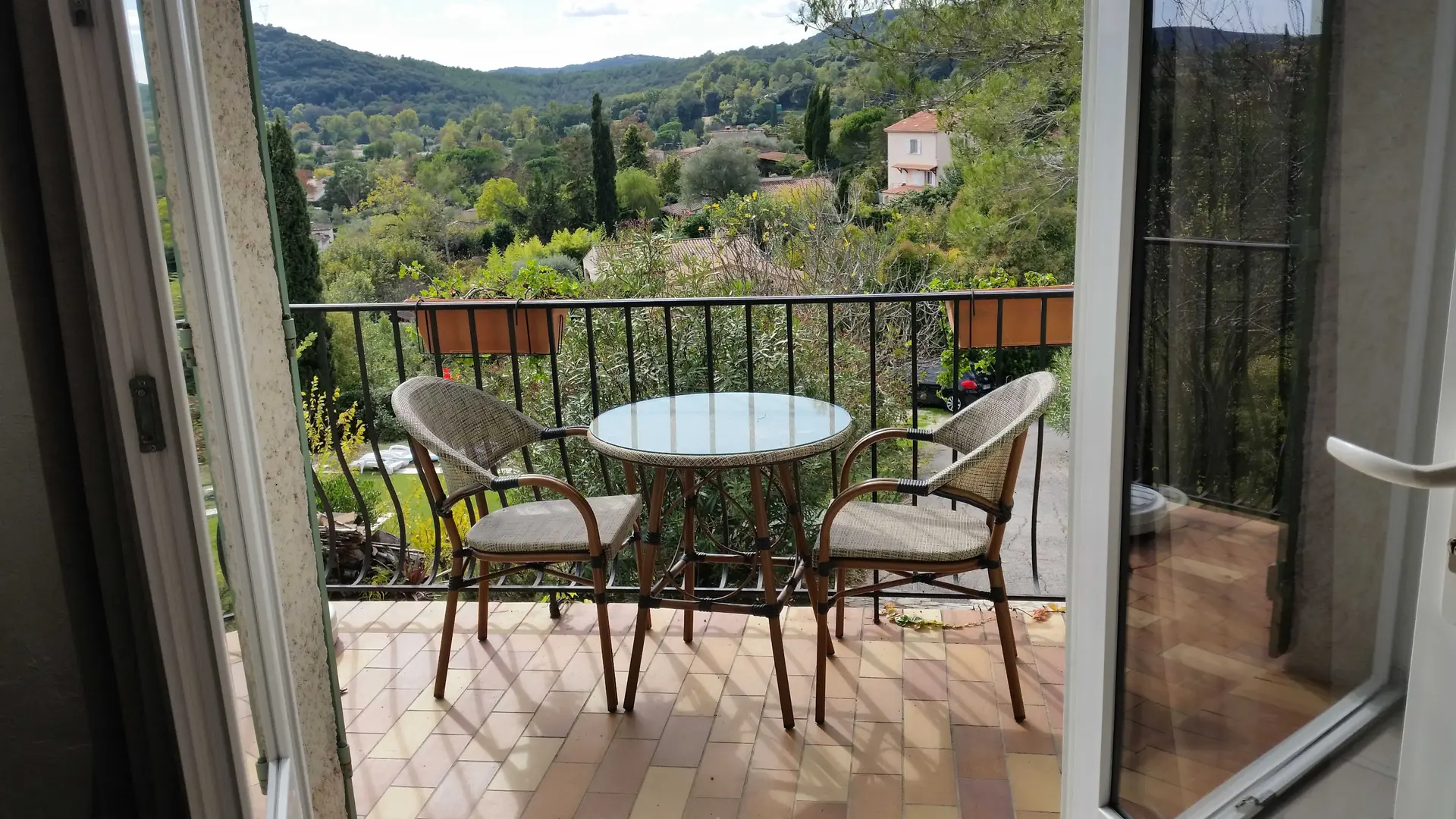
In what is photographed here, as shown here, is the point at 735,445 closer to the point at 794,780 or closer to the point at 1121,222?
the point at 794,780

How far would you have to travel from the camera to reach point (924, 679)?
2682 mm

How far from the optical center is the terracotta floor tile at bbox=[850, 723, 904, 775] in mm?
2303

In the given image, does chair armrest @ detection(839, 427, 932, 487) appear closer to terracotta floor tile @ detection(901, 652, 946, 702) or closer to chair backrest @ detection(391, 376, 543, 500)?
terracotta floor tile @ detection(901, 652, 946, 702)

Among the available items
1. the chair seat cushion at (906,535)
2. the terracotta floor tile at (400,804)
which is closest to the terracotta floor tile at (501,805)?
the terracotta floor tile at (400,804)

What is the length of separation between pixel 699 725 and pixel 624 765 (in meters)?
0.24

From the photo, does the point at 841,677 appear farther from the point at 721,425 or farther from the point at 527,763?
the point at 527,763

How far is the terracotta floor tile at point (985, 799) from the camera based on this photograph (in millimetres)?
2119

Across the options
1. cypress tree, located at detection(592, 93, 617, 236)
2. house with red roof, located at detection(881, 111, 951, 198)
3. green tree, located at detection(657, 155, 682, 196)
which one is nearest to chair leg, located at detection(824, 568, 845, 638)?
house with red roof, located at detection(881, 111, 951, 198)

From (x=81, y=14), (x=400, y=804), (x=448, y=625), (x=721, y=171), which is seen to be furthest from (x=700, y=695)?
(x=721, y=171)

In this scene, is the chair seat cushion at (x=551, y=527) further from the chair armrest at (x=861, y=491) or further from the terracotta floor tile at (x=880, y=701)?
the terracotta floor tile at (x=880, y=701)

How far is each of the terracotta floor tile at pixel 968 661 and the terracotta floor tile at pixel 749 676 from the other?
1.68 feet

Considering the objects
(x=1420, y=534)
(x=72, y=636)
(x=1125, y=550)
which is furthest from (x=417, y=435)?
(x=1420, y=534)

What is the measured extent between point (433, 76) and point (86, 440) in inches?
463

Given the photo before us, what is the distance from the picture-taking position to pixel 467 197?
12062mm
